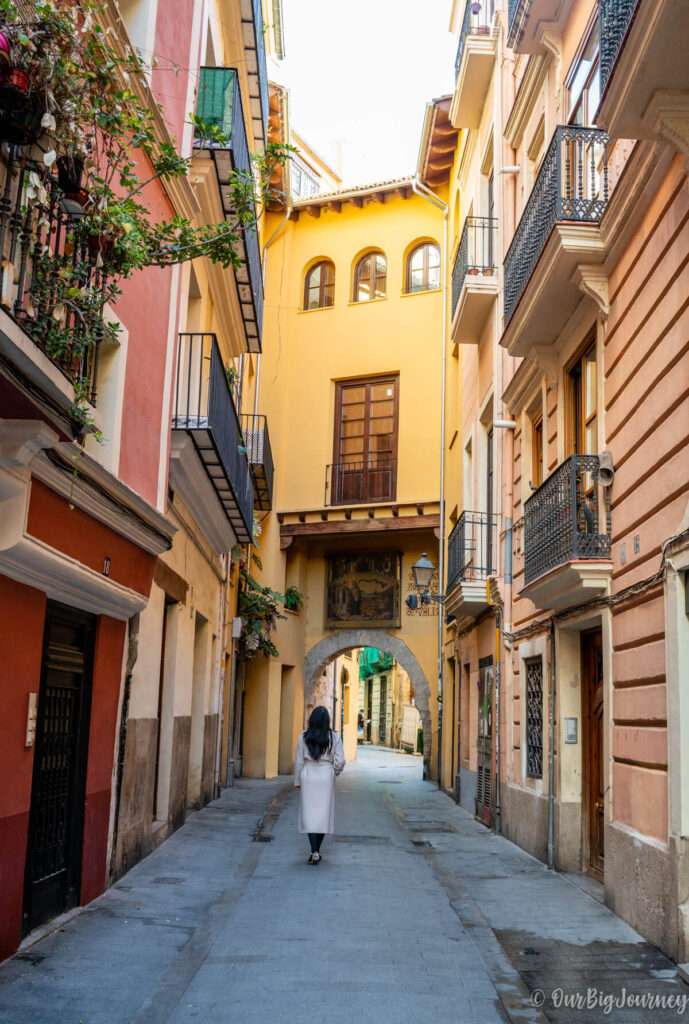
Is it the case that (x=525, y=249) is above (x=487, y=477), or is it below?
above

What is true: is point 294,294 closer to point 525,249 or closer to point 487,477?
point 487,477

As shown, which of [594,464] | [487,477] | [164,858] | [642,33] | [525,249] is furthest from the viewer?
[487,477]

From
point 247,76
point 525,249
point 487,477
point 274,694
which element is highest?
point 247,76

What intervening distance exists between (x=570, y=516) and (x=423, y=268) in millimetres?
16525

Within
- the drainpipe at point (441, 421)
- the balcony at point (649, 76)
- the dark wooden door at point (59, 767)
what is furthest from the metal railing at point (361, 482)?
the balcony at point (649, 76)

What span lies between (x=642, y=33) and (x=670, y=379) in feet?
7.61

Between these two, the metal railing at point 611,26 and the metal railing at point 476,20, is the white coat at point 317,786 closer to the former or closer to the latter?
the metal railing at point 611,26

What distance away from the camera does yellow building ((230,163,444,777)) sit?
924 inches

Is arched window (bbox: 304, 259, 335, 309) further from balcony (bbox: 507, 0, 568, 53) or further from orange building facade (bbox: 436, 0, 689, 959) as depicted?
balcony (bbox: 507, 0, 568, 53)

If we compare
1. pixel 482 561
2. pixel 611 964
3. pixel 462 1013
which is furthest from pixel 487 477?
pixel 462 1013

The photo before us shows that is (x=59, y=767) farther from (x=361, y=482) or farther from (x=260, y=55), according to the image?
(x=361, y=482)

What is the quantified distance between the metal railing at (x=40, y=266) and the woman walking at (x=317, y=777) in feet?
18.8

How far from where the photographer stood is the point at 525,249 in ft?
37.1

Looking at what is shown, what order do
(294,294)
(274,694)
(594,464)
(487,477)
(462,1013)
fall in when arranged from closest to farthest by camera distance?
(462,1013), (594,464), (487,477), (274,694), (294,294)
